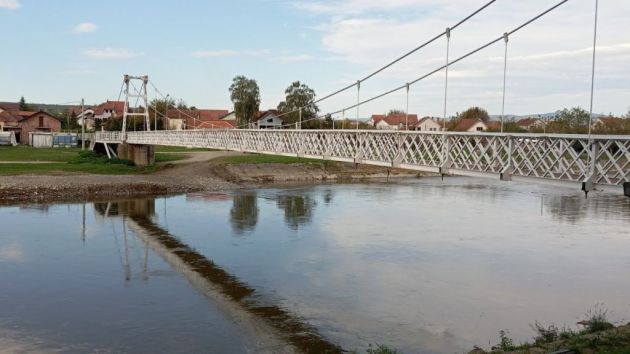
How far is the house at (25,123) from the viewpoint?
7644cm

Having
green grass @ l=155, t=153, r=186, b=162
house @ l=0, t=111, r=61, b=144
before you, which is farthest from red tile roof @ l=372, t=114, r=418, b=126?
house @ l=0, t=111, r=61, b=144

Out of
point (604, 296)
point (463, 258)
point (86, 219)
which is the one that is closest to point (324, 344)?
point (604, 296)

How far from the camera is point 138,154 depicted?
52.2 meters

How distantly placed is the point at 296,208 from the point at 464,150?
1497cm


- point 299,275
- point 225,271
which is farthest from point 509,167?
point 225,271

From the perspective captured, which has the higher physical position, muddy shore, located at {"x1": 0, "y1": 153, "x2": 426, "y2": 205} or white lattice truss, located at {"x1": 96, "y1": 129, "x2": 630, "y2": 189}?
white lattice truss, located at {"x1": 96, "y1": 129, "x2": 630, "y2": 189}

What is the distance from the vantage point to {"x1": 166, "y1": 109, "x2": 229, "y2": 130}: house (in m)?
85.8

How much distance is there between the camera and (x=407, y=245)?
856 inches

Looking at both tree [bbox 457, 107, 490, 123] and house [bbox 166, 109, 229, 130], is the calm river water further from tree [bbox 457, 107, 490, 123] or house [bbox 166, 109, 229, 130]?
tree [bbox 457, 107, 490, 123]

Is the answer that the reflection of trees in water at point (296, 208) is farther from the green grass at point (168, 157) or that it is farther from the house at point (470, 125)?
the house at point (470, 125)

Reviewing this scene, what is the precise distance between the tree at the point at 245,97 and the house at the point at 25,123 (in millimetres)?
24028

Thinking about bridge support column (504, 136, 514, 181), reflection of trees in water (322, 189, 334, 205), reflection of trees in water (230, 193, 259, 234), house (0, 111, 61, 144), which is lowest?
reflection of trees in water (230, 193, 259, 234)

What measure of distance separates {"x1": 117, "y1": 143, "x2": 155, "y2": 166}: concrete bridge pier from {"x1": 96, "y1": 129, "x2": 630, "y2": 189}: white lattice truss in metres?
15.8

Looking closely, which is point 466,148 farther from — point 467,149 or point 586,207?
point 586,207
